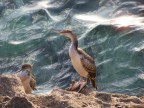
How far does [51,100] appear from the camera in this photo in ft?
29.8

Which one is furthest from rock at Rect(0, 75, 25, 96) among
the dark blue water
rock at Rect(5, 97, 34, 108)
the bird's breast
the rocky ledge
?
the dark blue water

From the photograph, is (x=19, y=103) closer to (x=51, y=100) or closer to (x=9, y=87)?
(x=51, y=100)

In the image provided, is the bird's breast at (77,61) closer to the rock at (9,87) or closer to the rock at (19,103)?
the rock at (9,87)

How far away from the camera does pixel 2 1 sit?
2728cm

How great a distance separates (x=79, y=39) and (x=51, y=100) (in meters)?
12.7

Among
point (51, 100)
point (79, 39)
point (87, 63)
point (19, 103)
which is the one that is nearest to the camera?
point (19, 103)

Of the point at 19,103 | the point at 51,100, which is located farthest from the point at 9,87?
the point at 19,103

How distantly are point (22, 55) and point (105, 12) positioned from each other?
4.47m

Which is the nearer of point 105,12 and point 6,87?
point 6,87

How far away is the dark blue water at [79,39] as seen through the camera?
19.2m

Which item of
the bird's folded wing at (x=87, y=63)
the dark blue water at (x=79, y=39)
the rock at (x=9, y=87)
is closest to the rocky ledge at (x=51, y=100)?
the rock at (x=9, y=87)

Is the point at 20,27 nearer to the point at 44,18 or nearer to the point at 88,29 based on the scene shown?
the point at 44,18

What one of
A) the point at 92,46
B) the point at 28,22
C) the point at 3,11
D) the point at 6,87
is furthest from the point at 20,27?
the point at 6,87

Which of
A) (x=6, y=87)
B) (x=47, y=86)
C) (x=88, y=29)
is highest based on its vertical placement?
(x=6, y=87)
